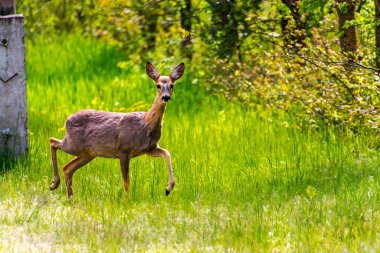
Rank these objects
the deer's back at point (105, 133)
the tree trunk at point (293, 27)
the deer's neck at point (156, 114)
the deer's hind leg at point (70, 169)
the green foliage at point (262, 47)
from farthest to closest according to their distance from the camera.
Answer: the tree trunk at point (293, 27) → the green foliage at point (262, 47) → the deer's hind leg at point (70, 169) → the deer's back at point (105, 133) → the deer's neck at point (156, 114)

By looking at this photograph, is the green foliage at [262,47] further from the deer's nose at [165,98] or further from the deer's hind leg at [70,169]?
the deer's hind leg at [70,169]

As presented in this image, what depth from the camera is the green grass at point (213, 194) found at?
7.45 m

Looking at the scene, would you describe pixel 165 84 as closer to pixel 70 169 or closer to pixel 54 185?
pixel 70 169

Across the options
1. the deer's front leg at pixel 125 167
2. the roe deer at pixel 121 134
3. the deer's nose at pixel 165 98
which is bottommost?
the deer's front leg at pixel 125 167

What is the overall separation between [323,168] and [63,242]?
3.27 metres

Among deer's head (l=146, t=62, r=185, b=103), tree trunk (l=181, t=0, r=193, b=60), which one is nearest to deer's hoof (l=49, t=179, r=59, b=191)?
deer's head (l=146, t=62, r=185, b=103)

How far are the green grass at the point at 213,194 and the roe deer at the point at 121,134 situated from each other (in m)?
0.34

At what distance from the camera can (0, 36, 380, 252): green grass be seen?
7.45 metres

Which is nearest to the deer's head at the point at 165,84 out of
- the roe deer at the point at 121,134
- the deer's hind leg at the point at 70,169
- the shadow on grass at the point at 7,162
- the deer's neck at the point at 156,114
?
the roe deer at the point at 121,134

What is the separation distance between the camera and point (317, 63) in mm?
11305

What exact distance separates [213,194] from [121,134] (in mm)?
1100

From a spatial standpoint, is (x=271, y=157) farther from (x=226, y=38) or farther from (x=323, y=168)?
(x=226, y=38)

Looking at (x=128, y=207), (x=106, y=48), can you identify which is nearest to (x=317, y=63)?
(x=128, y=207)

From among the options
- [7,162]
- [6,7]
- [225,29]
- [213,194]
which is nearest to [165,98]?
[213,194]
